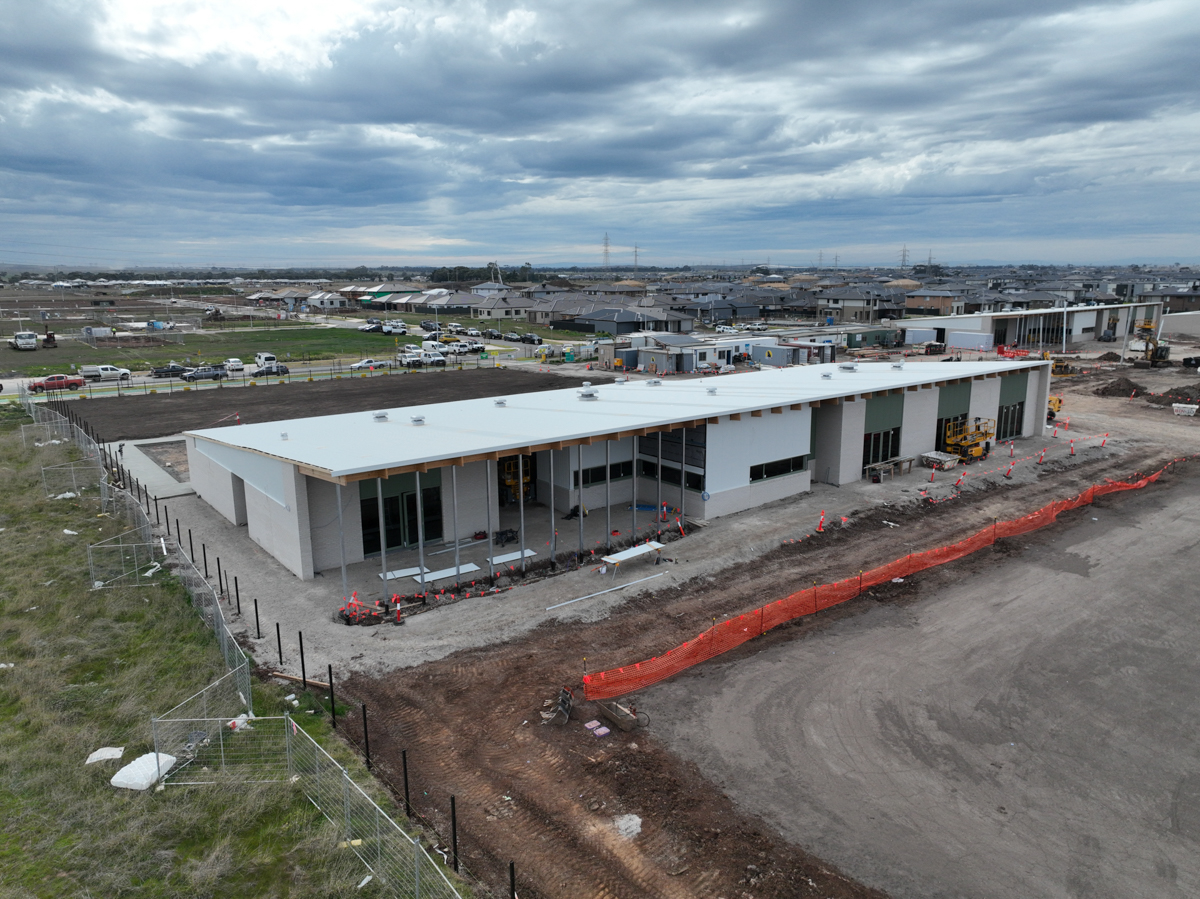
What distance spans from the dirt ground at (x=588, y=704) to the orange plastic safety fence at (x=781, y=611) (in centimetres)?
42

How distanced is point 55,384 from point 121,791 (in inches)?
2383

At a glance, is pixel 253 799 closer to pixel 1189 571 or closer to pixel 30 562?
pixel 30 562

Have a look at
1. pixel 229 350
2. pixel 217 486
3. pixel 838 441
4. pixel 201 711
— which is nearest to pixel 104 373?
pixel 229 350

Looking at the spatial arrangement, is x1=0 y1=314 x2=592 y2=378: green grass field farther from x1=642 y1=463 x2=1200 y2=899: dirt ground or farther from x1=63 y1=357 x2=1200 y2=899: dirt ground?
x1=642 y1=463 x2=1200 y2=899: dirt ground

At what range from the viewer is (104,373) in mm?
65125

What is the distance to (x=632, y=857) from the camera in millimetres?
11617

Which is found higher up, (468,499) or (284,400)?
(468,499)

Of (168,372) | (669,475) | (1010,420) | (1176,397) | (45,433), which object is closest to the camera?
(669,475)


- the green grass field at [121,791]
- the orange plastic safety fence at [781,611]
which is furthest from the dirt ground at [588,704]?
the green grass field at [121,791]

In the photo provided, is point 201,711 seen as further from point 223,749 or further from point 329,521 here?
point 329,521

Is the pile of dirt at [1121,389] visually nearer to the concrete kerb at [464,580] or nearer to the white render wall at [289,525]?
the concrete kerb at [464,580]

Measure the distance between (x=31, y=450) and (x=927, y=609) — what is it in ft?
137

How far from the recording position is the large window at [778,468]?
29628 mm

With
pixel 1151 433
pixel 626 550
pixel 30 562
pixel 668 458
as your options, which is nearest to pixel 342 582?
pixel 626 550
